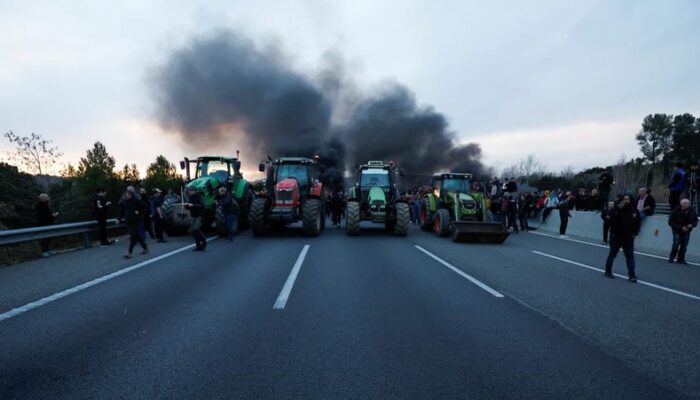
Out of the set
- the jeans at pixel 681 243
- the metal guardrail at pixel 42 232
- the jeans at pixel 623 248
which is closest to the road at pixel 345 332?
the jeans at pixel 623 248

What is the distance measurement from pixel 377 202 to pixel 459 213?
2890 millimetres

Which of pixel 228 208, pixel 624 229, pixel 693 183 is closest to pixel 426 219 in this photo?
pixel 228 208

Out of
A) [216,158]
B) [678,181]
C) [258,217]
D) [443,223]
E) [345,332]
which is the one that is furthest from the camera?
[216,158]

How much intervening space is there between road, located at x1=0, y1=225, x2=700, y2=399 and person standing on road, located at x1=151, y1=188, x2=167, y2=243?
4713mm

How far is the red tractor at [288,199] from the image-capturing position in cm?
1516

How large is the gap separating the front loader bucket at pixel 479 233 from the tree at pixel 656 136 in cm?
6510

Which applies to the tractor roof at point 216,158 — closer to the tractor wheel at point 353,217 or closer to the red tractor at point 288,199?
the red tractor at point 288,199

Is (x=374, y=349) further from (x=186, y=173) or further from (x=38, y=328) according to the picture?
(x=186, y=173)

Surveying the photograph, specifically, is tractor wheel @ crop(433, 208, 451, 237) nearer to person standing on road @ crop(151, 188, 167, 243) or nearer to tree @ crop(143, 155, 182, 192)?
person standing on road @ crop(151, 188, 167, 243)

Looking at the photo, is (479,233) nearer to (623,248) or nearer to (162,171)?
→ (623,248)

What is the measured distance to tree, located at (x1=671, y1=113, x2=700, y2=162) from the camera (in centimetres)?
5834

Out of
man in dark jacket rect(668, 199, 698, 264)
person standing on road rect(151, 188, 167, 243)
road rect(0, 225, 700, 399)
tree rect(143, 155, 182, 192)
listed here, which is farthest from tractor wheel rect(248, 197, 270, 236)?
tree rect(143, 155, 182, 192)

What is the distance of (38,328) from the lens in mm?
5051

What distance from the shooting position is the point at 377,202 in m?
16.0
